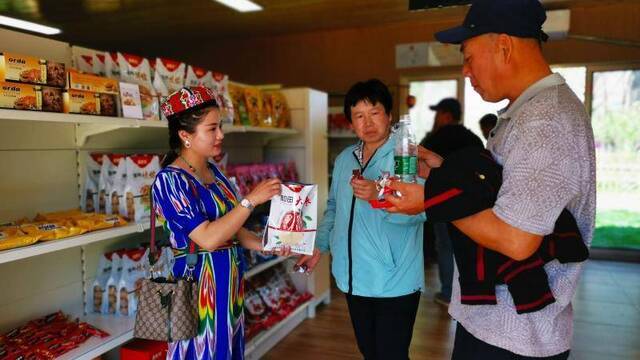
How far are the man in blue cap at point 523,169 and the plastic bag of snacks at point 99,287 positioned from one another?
1963 millimetres

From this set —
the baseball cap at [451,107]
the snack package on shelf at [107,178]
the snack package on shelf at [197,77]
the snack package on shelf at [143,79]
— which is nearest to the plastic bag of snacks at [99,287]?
the snack package on shelf at [107,178]

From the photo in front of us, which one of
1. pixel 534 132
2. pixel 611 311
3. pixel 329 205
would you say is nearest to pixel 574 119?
pixel 534 132

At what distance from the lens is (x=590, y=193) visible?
113cm

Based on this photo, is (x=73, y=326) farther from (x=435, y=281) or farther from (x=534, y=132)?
(x=435, y=281)

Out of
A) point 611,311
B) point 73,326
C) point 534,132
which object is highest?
point 534,132

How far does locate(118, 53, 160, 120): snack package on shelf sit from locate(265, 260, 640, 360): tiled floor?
6.69 feet

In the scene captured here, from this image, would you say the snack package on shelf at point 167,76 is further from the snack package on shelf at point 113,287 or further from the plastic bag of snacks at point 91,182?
the snack package on shelf at point 113,287

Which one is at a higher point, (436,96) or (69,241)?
(436,96)

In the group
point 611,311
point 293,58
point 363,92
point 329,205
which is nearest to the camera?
point 363,92

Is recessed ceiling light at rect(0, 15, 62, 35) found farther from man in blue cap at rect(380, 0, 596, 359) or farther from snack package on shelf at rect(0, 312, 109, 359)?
man in blue cap at rect(380, 0, 596, 359)

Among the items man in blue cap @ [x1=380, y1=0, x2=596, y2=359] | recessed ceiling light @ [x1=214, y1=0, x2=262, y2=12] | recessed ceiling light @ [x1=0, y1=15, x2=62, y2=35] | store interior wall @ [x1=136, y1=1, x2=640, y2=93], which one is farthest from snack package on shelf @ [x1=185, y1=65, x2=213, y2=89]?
recessed ceiling light @ [x1=0, y1=15, x2=62, y2=35]

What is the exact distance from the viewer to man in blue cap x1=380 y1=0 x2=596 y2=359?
1022 mm

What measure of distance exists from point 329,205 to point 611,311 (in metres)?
3.56

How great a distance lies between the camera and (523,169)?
3.39ft
